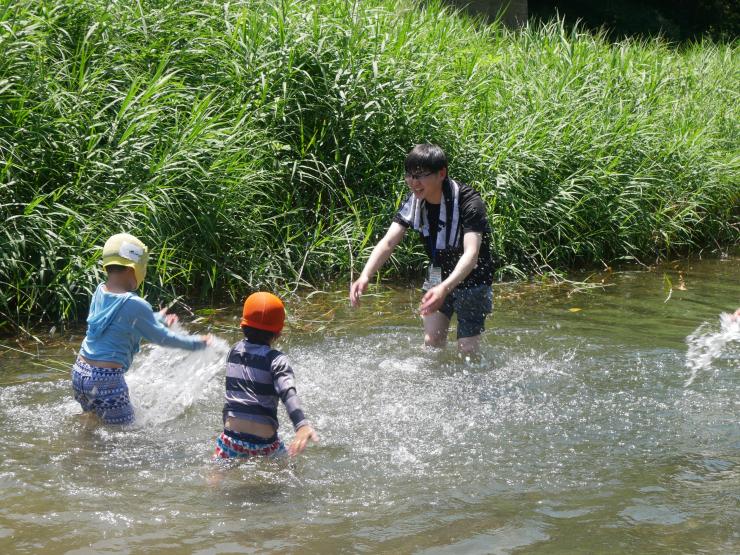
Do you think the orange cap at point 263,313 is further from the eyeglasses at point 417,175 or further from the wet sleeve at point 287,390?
the eyeglasses at point 417,175

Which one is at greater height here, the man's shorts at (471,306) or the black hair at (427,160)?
the black hair at (427,160)

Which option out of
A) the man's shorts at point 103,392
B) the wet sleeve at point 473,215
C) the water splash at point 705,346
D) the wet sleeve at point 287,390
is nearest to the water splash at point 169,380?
the man's shorts at point 103,392

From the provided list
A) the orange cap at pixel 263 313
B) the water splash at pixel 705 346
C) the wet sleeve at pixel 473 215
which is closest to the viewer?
the orange cap at pixel 263 313

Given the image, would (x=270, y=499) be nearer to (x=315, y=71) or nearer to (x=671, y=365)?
(x=671, y=365)

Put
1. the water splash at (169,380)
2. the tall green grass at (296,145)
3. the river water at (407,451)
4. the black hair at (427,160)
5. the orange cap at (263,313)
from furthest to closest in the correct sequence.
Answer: the tall green grass at (296,145) < the black hair at (427,160) < the water splash at (169,380) < the orange cap at (263,313) < the river water at (407,451)

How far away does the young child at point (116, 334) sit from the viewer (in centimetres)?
493

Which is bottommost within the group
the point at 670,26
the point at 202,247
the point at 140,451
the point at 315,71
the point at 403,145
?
the point at 140,451

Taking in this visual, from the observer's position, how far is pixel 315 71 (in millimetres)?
9312

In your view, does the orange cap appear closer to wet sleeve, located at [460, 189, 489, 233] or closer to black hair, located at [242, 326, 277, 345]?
black hair, located at [242, 326, 277, 345]

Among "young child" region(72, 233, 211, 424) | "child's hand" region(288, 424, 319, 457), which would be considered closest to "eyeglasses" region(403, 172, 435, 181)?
"young child" region(72, 233, 211, 424)

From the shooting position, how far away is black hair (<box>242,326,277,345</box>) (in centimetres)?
448

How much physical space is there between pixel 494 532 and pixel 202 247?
4.52m

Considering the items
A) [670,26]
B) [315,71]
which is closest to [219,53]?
[315,71]

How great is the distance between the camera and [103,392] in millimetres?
5035
